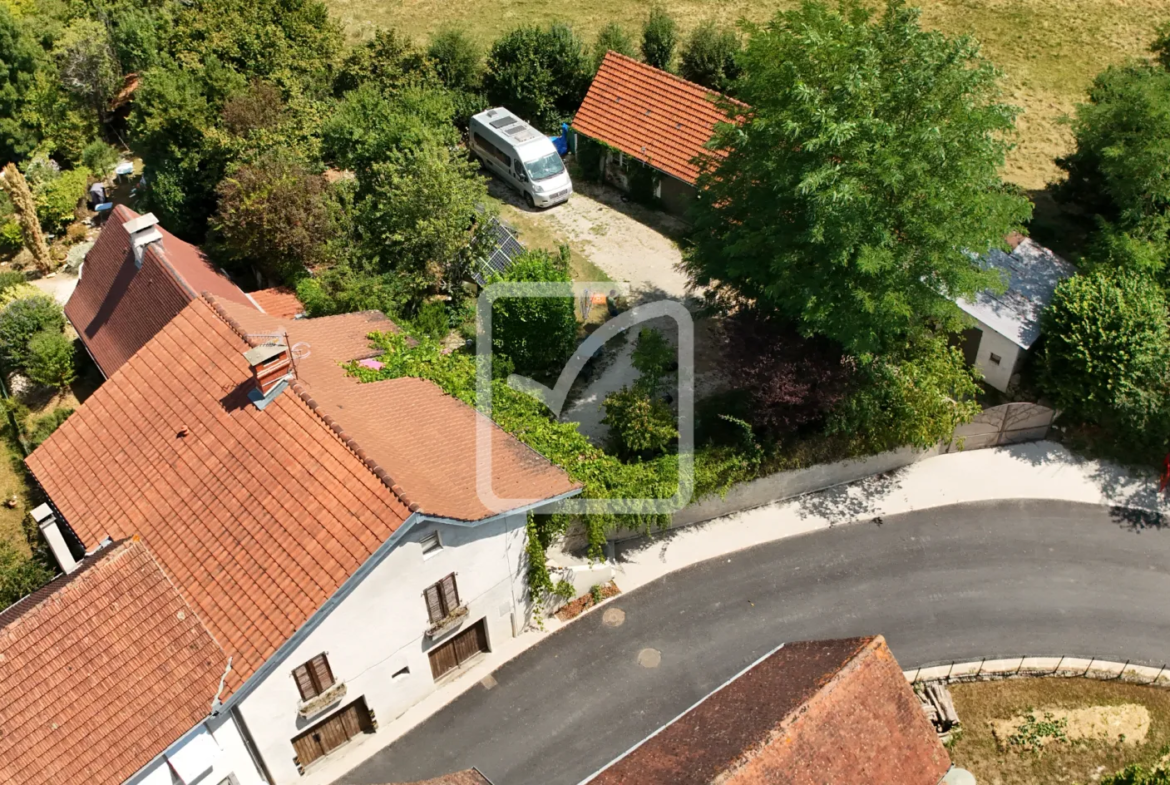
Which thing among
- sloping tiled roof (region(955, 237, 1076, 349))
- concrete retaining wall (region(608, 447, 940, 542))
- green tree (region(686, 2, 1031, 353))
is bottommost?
concrete retaining wall (region(608, 447, 940, 542))

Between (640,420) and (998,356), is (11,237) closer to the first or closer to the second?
(640,420)

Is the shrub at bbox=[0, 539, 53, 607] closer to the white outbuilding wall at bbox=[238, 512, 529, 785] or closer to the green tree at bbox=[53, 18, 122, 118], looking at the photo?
the white outbuilding wall at bbox=[238, 512, 529, 785]

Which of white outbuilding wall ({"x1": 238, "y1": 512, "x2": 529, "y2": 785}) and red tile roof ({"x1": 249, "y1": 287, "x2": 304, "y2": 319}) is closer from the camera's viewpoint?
white outbuilding wall ({"x1": 238, "y1": 512, "x2": 529, "y2": 785})

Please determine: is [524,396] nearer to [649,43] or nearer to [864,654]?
[864,654]

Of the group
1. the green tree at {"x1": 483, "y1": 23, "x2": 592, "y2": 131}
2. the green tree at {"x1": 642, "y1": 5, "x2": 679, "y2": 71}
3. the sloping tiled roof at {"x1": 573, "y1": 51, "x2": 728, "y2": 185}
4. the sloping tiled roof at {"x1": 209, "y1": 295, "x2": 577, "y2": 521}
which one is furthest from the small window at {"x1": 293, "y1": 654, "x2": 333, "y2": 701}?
the green tree at {"x1": 642, "y1": 5, "x2": 679, "y2": 71}

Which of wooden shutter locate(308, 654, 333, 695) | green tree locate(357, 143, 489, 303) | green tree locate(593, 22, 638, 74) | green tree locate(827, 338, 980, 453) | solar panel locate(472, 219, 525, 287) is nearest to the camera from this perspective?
wooden shutter locate(308, 654, 333, 695)

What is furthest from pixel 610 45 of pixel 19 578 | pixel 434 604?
pixel 19 578

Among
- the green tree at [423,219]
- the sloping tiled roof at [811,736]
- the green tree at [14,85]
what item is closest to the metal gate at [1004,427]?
the sloping tiled roof at [811,736]
